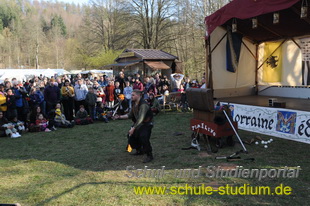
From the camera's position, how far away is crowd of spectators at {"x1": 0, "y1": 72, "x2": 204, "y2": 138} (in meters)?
8.67

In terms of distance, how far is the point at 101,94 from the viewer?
11.4 meters

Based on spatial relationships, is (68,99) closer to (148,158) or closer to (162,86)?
(162,86)

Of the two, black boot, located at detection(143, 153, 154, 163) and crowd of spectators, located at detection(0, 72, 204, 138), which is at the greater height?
crowd of spectators, located at detection(0, 72, 204, 138)

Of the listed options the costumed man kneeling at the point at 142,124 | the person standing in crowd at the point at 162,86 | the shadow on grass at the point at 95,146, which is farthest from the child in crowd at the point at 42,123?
the person standing in crowd at the point at 162,86

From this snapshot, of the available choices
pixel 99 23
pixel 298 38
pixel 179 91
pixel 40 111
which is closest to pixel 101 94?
pixel 40 111

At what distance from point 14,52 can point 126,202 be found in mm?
56270

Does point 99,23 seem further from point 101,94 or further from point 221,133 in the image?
point 221,133

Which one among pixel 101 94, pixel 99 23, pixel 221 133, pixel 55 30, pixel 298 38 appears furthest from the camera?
pixel 55 30

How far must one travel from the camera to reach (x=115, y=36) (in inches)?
1319

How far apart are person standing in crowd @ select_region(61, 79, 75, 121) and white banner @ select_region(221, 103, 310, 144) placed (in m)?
6.29

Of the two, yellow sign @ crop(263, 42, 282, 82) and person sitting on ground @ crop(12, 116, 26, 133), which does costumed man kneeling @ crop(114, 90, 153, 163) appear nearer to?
person sitting on ground @ crop(12, 116, 26, 133)

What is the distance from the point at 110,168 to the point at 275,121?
3.99 metres

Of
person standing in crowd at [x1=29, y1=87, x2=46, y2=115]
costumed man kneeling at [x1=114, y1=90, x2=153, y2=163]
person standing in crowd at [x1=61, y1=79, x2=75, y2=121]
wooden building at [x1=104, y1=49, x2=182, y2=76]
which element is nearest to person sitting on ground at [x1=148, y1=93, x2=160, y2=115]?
person standing in crowd at [x1=61, y1=79, x2=75, y2=121]

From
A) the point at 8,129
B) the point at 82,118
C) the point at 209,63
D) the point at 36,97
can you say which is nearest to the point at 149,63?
the point at 82,118
